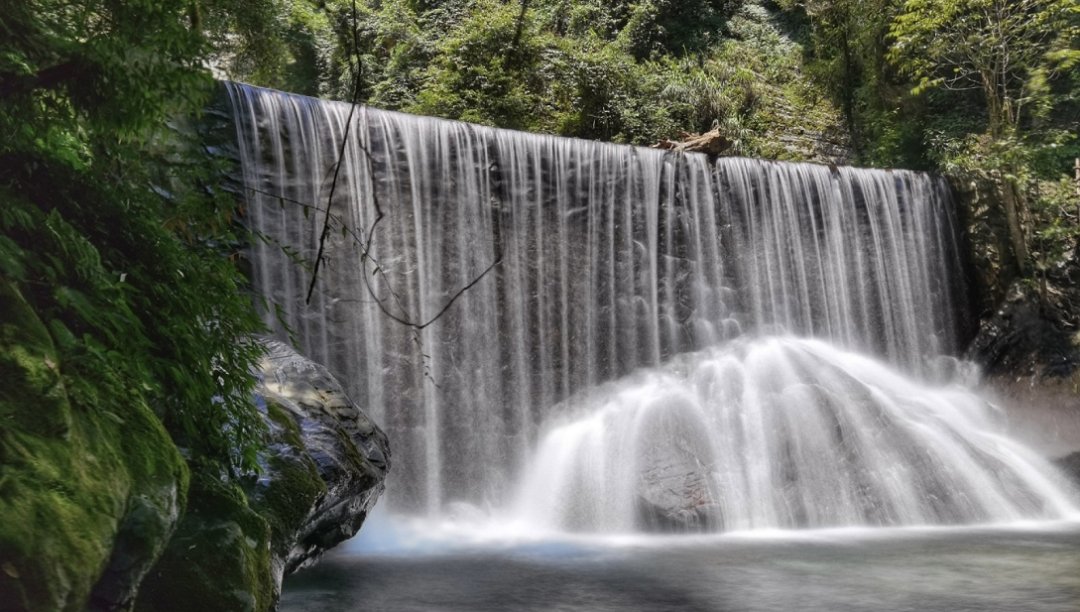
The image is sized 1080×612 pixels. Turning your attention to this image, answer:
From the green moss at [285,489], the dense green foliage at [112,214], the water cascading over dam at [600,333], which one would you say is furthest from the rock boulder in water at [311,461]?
Answer: the water cascading over dam at [600,333]

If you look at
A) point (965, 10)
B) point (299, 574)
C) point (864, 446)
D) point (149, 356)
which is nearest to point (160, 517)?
point (149, 356)

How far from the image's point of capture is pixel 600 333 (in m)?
12.8

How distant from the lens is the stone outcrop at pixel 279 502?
3391 millimetres

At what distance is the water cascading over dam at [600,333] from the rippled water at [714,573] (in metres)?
0.91

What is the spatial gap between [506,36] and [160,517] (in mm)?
16993

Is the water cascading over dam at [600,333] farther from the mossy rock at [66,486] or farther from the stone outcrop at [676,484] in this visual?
the mossy rock at [66,486]

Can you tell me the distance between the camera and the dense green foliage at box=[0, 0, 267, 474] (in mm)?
2861

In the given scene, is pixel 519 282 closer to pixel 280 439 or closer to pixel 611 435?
pixel 611 435

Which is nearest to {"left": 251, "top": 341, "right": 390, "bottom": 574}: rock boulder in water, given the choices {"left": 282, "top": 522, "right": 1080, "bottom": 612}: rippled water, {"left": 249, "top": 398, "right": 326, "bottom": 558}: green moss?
{"left": 249, "top": 398, "right": 326, "bottom": 558}: green moss

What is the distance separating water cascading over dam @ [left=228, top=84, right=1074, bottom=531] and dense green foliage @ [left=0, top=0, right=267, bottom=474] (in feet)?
15.4

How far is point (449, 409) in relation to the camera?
11266 mm

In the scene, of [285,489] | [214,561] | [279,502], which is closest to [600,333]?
[285,489]

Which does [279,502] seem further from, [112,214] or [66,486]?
[66,486]

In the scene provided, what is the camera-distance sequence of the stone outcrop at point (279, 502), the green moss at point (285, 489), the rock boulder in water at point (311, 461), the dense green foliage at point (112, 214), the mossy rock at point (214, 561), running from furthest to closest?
the rock boulder in water at point (311, 461)
the green moss at point (285, 489)
the stone outcrop at point (279, 502)
the mossy rock at point (214, 561)
the dense green foliage at point (112, 214)
